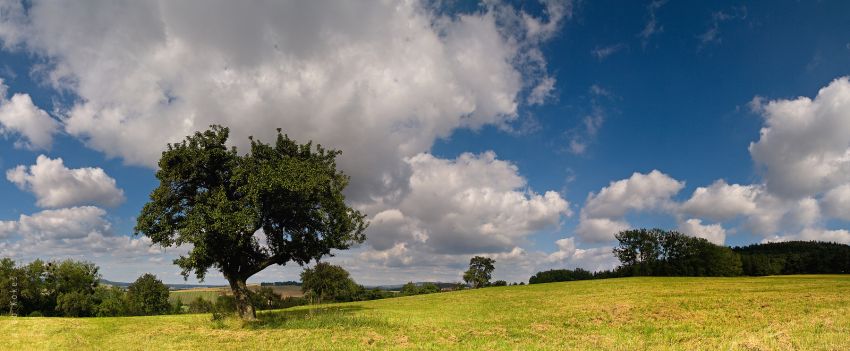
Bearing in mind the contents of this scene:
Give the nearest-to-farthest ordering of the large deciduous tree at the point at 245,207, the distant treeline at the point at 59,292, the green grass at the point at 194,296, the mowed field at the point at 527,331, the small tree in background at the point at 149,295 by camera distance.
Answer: the mowed field at the point at 527,331 < the large deciduous tree at the point at 245,207 < the distant treeline at the point at 59,292 < the small tree in background at the point at 149,295 < the green grass at the point at 194,296

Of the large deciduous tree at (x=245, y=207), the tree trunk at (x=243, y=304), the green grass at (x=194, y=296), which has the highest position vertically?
the large deciduous tree at (x=245, y=207)

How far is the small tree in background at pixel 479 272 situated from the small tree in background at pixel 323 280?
47.4m

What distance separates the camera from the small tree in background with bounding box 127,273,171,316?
10996 centimetres

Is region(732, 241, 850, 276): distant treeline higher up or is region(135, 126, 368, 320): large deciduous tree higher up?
region(135, 126, 368, 320): large deciduous tree

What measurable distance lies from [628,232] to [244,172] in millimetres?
134479

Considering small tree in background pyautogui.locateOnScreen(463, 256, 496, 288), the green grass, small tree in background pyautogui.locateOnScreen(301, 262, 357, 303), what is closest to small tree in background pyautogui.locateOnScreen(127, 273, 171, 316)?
the green grass

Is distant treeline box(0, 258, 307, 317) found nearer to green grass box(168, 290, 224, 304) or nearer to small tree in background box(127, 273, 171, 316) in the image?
small tree in background box(127, 273, 171, 316)

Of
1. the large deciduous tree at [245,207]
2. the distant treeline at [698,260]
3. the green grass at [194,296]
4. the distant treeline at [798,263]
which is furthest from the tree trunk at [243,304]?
the distant treeline at [798,263]

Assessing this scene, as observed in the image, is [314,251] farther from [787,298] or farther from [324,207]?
Result: [787,298]

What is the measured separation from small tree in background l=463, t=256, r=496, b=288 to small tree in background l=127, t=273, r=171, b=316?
3364 inches

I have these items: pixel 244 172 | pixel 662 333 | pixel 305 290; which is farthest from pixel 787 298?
pixel 305 290

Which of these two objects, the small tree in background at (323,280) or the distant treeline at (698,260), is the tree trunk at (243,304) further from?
the distant treeline at (698,260)

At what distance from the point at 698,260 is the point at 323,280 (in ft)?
330

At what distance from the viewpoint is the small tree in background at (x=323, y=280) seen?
105375mm
